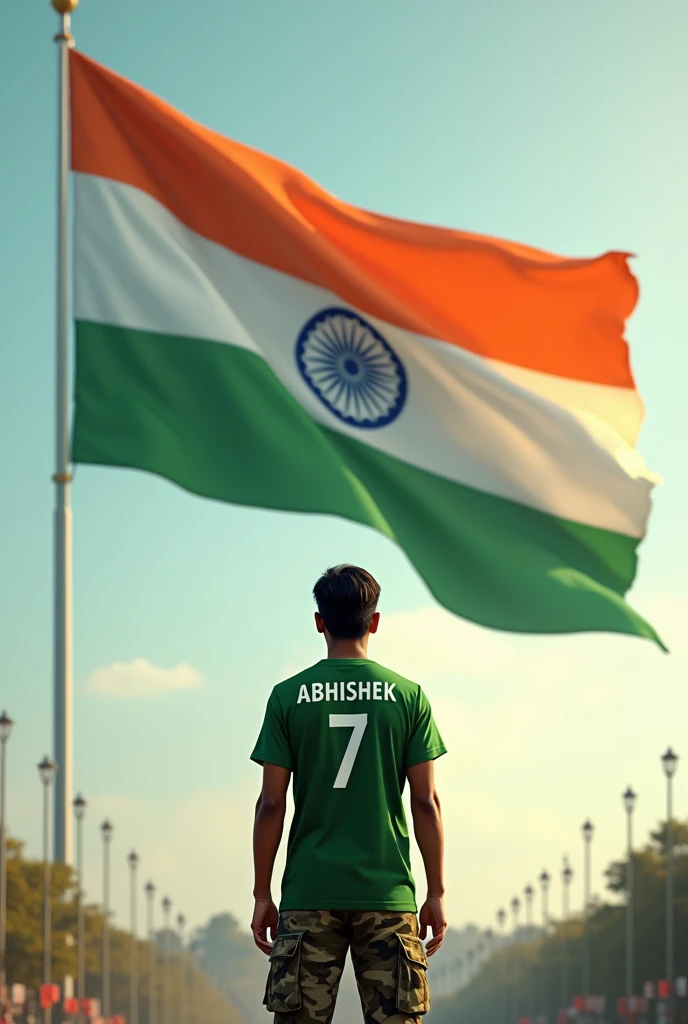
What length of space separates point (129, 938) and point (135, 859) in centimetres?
2827

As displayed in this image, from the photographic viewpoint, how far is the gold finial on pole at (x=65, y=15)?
17.5 meters

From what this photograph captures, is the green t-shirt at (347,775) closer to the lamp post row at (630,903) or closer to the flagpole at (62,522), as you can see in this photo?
the flagpole at (62,522)

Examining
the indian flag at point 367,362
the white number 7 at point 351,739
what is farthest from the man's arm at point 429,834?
the indian flag at point 367,362

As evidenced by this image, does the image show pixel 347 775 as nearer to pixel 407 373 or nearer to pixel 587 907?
pixel 407 373

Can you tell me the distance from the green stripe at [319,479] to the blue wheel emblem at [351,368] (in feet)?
1.25

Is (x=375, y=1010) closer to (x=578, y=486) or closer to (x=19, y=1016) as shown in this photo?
(x=578, y=486)

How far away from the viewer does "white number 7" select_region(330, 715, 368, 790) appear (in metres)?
5.68

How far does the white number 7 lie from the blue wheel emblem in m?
11.4

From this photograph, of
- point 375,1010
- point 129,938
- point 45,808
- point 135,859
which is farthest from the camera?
point 129,938

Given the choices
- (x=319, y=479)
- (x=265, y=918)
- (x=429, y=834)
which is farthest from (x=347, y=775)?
(x=319, y=479)

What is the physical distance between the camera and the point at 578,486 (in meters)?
17.0

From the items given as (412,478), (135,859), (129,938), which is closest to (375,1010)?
(412,478)

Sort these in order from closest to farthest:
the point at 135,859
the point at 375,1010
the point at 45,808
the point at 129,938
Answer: the point at 375,1010 < the point at 45,808 < the point at 135,859 < the point at 129,938

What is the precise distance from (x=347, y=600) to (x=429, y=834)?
0.91m
